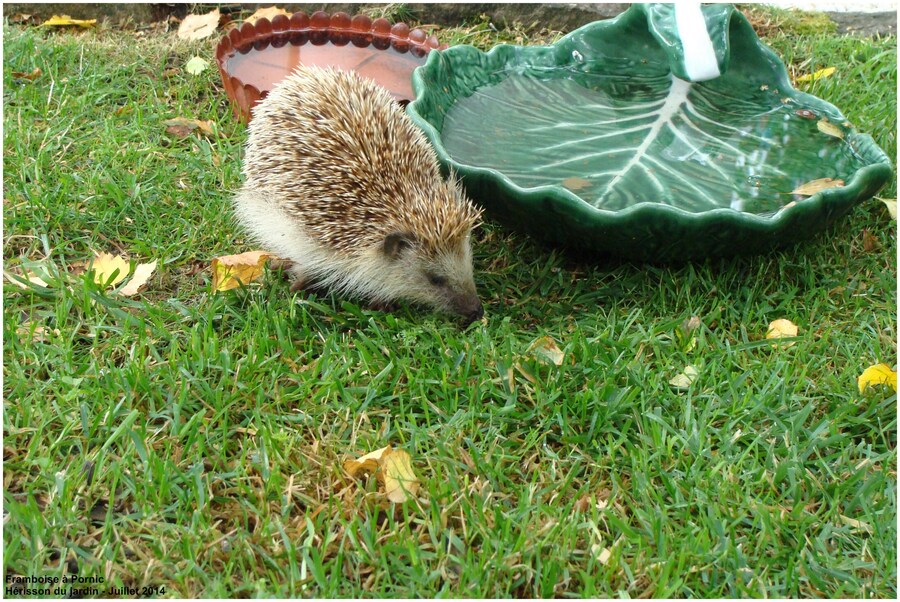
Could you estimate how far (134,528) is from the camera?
7.28 feet

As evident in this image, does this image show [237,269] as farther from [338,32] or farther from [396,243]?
[338,32]

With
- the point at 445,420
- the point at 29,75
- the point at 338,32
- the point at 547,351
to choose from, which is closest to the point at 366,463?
the point at 445,420

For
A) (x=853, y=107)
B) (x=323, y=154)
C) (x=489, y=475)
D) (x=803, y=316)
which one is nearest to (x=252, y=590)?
(x=489, y=475)

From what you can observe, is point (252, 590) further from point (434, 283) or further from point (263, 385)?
point (434, 283)

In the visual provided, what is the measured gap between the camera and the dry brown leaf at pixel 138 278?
315 centimetres

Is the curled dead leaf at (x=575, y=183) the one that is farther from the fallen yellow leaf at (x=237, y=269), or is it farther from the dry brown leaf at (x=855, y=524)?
the dry brown leaf at (x=855, y=524)

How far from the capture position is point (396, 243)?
312 cm

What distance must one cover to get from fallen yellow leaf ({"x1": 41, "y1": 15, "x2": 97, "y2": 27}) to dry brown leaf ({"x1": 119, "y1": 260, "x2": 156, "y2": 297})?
2.62 m

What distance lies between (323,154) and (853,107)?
2906 millimetres

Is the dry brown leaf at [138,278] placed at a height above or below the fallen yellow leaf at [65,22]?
below

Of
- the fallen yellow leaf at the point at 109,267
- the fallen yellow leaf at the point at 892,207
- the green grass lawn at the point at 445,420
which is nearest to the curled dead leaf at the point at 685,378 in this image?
the green grass lawn at the point at 445,420

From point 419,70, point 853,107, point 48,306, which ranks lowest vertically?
point 48,306

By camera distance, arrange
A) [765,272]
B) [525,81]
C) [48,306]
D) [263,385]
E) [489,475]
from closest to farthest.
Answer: [489,475] < [263,385] < [48,306] < [765,272] < [525,81]

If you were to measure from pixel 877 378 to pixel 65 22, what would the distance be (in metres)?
4.84
